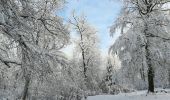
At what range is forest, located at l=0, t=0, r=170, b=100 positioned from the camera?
807 cm

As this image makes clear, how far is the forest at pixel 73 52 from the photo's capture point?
8.07m

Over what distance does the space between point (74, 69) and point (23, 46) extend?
2.32 metres

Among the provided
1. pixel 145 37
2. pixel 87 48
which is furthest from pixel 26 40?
pixel 87 48

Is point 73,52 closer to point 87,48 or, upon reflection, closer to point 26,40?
point 87,48

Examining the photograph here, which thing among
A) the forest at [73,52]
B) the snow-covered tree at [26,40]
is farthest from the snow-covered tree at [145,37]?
the snow-covered tree at [26,40]

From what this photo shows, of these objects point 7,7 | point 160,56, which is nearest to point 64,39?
point 7,7

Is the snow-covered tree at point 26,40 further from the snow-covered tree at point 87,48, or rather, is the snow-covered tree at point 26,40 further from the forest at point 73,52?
the snow-covered tree at point 87,48

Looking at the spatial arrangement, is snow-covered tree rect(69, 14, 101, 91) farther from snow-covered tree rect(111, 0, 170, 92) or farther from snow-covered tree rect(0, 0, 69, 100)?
snow-covered tree rect(0, 0, 69, 100)

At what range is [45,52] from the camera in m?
8.53

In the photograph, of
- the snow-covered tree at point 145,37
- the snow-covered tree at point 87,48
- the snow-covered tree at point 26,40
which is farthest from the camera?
the snow-covered tree at point 87,48

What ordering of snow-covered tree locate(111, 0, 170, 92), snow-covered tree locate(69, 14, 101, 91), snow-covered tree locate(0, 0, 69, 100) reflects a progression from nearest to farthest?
snow-covered tree locate(0, 0, 69, 100), snow-covered tree locate(111, 0, 170, 92), snow-covered tree locate(69, 14, 101, 91)

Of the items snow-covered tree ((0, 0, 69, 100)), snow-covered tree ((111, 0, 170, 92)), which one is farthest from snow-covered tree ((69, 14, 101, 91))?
snow-covered tree ((0, 0, 69, 100))

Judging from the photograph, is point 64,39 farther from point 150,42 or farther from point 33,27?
point 150,42

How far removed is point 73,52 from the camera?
4053 cm
